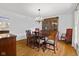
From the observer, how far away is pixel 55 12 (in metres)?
1.63

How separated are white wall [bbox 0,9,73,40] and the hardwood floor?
124mm

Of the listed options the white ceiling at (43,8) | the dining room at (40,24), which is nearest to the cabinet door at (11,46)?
the dining room at (40,24)

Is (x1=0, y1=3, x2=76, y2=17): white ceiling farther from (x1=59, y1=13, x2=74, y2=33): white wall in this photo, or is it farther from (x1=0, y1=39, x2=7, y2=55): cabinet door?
(x1=0, y1=39, x2=7, y2=55): cabinet door

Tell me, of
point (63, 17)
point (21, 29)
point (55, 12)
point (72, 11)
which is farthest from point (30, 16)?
point (72, 11)

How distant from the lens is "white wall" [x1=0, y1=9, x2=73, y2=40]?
1.61 metres

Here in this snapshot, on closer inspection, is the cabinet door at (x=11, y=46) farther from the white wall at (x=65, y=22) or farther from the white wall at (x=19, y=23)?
the white wall at (x=65, y=22)

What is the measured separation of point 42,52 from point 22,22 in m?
0.50

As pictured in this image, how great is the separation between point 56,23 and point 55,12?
151mm

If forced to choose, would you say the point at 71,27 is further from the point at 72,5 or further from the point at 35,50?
the point at 35,50

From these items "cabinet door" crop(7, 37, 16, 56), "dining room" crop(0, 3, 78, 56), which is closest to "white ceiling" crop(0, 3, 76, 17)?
"dining room" crop(0, 3, 78, 56)

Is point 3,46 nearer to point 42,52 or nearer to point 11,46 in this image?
point 11,46

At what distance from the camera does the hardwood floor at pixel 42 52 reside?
1.65m

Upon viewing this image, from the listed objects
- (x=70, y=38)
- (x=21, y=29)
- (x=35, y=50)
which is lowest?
(x=35, y=50)

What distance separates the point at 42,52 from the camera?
1.67 metres
